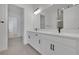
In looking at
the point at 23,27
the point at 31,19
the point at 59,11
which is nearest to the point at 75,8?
the point at 59,11

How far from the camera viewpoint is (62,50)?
1507 mm

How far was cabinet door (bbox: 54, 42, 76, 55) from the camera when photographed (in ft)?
4.24

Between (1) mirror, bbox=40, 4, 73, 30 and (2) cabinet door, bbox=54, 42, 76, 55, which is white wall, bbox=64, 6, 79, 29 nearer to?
(1) mirror, bbox=40, 4, 73, 30

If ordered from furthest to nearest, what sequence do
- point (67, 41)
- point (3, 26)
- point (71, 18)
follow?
point (3, 26) < point (71, 18) < point (67, 41)

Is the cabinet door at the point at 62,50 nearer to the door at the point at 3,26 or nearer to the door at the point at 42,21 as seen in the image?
the door at the point at 42,21

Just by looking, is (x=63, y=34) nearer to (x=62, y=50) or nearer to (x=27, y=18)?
(x=62, y=50)

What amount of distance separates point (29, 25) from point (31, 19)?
11.7 inches

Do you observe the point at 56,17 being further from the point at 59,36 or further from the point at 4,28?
the point at 4,28

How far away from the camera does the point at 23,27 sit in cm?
425

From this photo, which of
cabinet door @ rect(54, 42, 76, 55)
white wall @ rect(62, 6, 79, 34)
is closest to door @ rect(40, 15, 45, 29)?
white wall @ rect(62, 6, 79, 34)

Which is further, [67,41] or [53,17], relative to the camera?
[53,17]

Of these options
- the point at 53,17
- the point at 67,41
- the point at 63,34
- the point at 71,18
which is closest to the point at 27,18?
the point at 53,17

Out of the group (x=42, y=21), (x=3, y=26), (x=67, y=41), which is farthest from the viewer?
(x=42, y=21)

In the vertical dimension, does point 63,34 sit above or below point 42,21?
below
